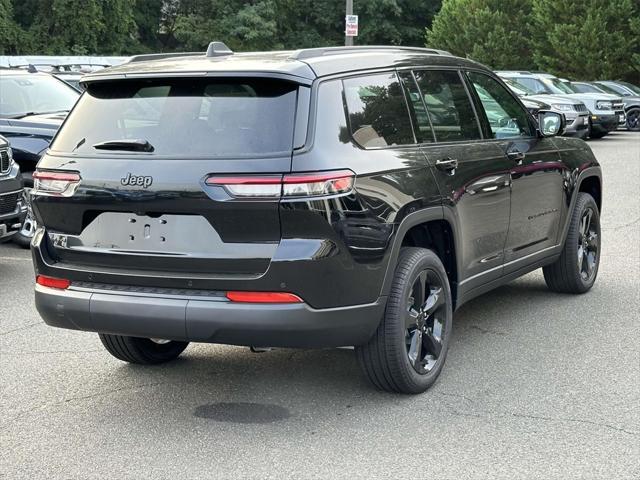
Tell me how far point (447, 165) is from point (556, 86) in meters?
20.6

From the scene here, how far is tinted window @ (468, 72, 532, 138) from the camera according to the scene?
6062mm

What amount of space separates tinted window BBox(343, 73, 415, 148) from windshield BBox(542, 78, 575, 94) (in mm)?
20162

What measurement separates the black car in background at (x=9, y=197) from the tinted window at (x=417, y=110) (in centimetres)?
430

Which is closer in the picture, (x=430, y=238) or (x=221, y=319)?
(x=221, y=319)

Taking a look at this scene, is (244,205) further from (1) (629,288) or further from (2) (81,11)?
(2) (81,11)

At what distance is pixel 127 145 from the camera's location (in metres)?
4.55

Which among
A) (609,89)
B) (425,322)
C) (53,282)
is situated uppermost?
(53,282)

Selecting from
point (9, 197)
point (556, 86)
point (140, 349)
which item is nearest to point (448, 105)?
point (140, 349)

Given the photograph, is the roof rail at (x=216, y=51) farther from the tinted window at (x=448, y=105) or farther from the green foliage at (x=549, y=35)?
the green foliage at (x=549, y=35)

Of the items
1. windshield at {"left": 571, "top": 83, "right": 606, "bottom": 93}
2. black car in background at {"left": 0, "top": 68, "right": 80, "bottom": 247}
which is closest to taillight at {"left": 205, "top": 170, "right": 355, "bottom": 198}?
black car in background at {"left": 0, "top": 68, "right": 80, "bottom": 247}

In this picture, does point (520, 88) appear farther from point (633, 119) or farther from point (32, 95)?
point (32, 95)

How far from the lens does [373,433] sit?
14.5ft

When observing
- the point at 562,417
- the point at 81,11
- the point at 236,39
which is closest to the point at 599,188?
the point at 562,417

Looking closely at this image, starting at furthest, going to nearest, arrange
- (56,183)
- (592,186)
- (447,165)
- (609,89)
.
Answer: (609,89) → (592,186) → (447,165) → (56,183)
